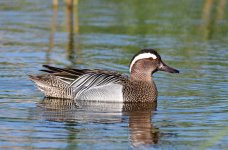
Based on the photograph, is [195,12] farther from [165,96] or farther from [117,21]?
[165,96]

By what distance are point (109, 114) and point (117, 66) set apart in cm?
481

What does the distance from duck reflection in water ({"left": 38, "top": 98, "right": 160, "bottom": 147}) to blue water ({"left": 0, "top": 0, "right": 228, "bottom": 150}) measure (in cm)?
2

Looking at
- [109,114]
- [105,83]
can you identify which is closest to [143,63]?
[105,83]

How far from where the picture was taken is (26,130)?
11477 millimetres

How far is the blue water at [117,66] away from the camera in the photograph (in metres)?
11.2

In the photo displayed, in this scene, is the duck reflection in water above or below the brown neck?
below

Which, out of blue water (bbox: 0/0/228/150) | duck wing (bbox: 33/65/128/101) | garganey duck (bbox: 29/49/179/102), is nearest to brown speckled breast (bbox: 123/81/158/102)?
garganey duck (bbox: 29/49/179/102)

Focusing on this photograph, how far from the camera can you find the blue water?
11.2 m

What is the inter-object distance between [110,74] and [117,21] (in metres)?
9.18

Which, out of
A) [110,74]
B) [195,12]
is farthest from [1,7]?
[110,74]

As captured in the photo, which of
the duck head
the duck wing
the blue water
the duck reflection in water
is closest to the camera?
the blue water

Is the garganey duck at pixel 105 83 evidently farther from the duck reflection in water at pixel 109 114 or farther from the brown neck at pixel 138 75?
the duck reflection in water at pixel 109 114

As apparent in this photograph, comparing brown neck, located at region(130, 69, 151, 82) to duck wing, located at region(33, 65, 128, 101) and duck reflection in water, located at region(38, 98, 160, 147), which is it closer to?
duck wing, located at region(33, 65, 128, 101)

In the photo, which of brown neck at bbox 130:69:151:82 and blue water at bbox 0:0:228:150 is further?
brown neck at bbox 130:69:151:82
